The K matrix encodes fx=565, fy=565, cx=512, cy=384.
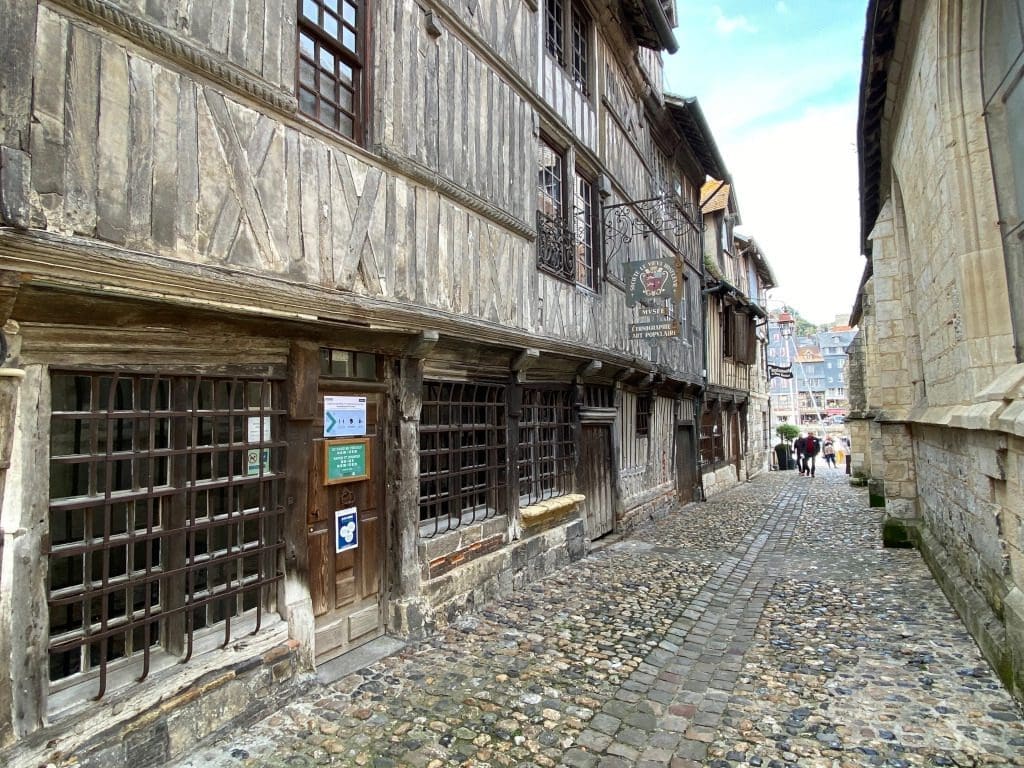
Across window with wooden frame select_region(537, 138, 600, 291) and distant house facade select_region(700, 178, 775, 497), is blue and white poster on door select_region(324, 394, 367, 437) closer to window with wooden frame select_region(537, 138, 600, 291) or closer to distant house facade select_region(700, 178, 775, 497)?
window with wooden frame select_region(537, 138, 600, 291)

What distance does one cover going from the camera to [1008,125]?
3.83 meters

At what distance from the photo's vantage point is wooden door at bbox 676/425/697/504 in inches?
495

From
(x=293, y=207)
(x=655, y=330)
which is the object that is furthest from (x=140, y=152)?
(x=655, y=330)

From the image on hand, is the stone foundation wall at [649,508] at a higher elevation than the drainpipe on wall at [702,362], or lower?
lower

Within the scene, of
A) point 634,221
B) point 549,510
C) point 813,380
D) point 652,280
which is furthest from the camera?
point 813,380

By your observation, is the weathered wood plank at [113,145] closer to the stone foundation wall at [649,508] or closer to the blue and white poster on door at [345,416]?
the blue and white poster on door at [345,416]

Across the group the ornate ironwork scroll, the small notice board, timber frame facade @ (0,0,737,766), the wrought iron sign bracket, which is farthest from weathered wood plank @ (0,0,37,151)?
the wrought iron sign bracket

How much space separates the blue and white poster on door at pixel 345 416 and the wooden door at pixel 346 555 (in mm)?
44

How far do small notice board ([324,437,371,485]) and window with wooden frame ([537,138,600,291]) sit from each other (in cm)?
307

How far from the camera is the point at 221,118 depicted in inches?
121

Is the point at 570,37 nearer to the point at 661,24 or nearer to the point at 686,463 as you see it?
the point at 661,24

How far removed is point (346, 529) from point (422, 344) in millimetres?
1500

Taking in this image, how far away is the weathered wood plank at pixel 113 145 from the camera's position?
101 inches

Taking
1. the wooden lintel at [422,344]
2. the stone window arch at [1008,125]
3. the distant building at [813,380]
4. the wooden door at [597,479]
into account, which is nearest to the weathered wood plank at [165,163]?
the wooden lintel at [422,344]
